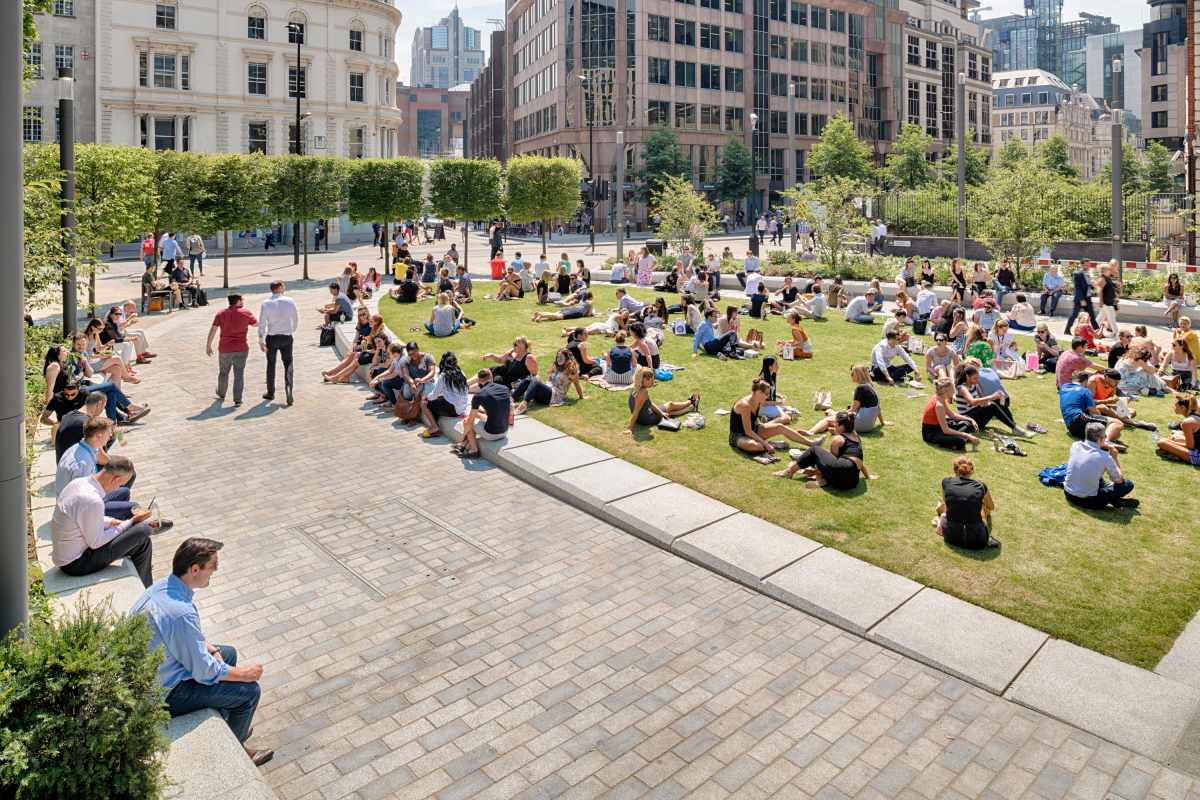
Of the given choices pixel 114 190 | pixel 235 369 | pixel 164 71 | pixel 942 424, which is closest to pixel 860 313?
pixel 942 424

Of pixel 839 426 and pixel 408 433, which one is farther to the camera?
pixel 408 433

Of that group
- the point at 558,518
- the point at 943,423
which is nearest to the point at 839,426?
the point at 943,423

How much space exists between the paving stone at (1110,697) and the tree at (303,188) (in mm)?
32992

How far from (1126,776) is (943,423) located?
24.5ft

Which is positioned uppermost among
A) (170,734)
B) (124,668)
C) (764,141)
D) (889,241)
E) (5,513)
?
(764,141)

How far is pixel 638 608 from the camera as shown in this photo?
26.8ft

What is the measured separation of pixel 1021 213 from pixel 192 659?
90.3 feet

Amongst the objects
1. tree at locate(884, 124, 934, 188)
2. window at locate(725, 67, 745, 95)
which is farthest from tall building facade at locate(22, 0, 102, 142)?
tree at locate(884, 124, 934, 188)

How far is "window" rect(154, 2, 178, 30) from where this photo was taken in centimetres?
5828

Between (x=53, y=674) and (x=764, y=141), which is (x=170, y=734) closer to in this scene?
(x=53, y=674)

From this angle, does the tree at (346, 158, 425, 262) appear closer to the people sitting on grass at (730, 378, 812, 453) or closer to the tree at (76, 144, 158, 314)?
the tree at (76, 144, 158, 314)

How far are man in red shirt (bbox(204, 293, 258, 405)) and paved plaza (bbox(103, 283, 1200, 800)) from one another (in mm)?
4728

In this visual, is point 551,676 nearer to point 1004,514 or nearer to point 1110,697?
point 1110,697

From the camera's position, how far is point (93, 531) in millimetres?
7617
